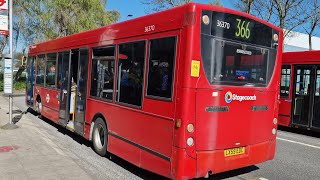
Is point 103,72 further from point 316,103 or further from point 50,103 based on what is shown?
point 316,103

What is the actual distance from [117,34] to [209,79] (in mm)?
2500

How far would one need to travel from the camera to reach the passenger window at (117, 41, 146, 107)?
19.8 ft

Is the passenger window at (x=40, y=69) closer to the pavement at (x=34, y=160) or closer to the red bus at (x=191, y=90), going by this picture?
the pavement at (x=34, y=160)

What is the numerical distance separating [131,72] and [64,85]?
4.40 meters

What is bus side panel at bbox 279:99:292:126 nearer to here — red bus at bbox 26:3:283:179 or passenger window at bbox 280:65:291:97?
passenger window at bbox 280:65:291:97

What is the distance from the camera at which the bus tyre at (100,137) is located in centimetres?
745

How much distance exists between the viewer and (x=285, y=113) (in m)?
12.2

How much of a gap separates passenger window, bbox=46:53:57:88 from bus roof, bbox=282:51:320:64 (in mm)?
7761

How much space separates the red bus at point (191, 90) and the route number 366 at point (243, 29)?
2 cm

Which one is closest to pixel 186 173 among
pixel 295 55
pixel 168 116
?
pixel 168 116

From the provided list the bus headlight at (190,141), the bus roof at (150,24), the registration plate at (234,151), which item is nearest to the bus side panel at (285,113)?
the bus roof at (150,24)

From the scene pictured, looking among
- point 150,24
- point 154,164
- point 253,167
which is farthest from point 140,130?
point 253,167

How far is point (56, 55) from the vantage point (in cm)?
1102

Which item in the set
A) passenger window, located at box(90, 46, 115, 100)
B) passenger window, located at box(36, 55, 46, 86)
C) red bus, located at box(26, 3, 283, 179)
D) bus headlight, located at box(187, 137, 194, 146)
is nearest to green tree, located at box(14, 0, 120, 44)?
passenger window, located at box(36, 55, 46, 86)
